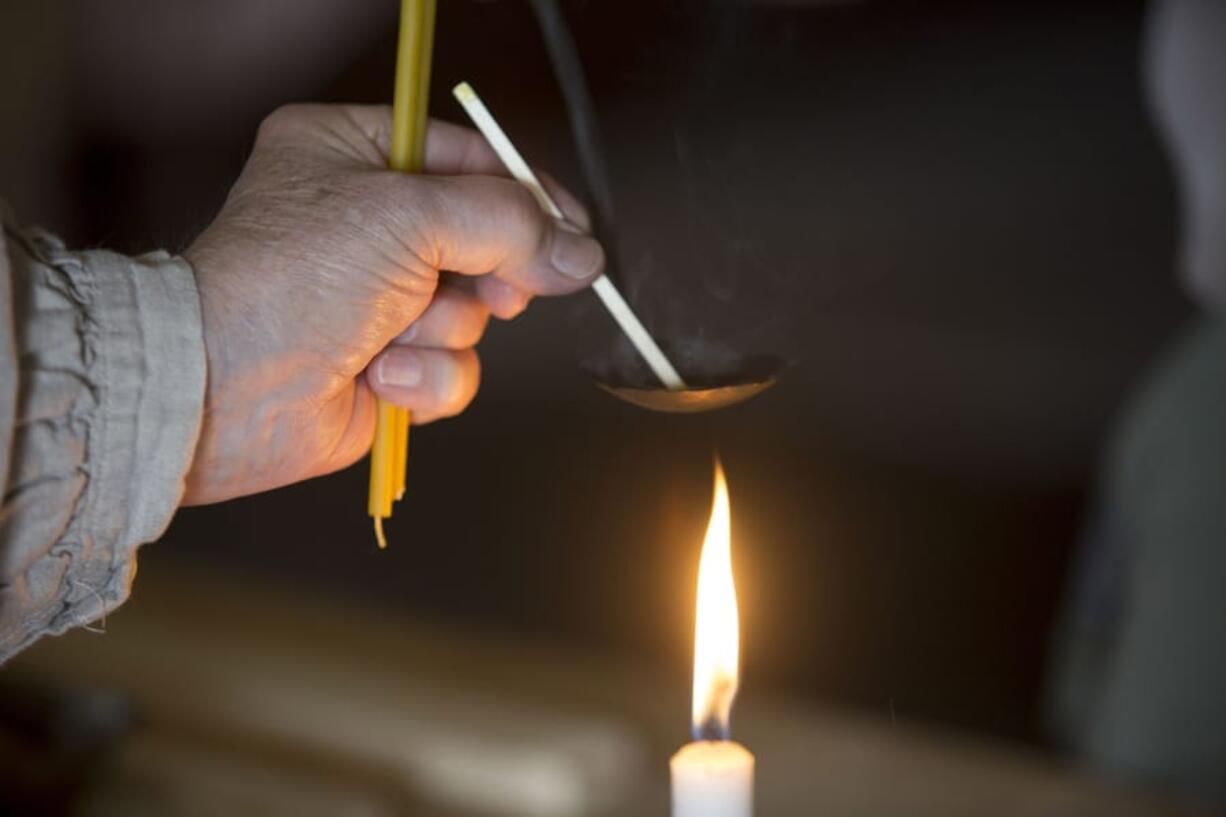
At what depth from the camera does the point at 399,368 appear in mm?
715

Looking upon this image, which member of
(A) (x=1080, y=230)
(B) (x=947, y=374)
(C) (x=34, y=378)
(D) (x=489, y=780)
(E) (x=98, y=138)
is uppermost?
(E) (x=98, y=138)

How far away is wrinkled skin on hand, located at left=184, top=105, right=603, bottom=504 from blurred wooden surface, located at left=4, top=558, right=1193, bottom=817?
1.73 ft

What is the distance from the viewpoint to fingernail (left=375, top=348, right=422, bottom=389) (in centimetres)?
70

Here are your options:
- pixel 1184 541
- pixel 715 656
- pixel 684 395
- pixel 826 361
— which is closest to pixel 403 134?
pixel 684 395

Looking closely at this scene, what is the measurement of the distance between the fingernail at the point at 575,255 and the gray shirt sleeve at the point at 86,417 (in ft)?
0.57

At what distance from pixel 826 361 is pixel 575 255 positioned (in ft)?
5.01

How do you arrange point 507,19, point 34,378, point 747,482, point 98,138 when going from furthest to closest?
point 98,138
point 747,482
point 507,19
point 34,378

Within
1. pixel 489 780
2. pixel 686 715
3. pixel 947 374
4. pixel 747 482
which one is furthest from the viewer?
pixel 947 374

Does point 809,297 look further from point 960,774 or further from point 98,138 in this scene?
point 98,138

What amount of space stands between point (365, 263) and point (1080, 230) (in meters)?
1.79

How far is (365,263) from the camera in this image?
0.62 meters

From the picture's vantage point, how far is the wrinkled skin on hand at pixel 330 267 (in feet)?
1.98

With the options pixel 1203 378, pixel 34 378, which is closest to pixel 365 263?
pixel 34 378

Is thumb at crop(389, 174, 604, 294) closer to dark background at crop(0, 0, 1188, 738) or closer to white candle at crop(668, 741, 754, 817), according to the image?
white candle at crop(668, 741, 754, 817)
